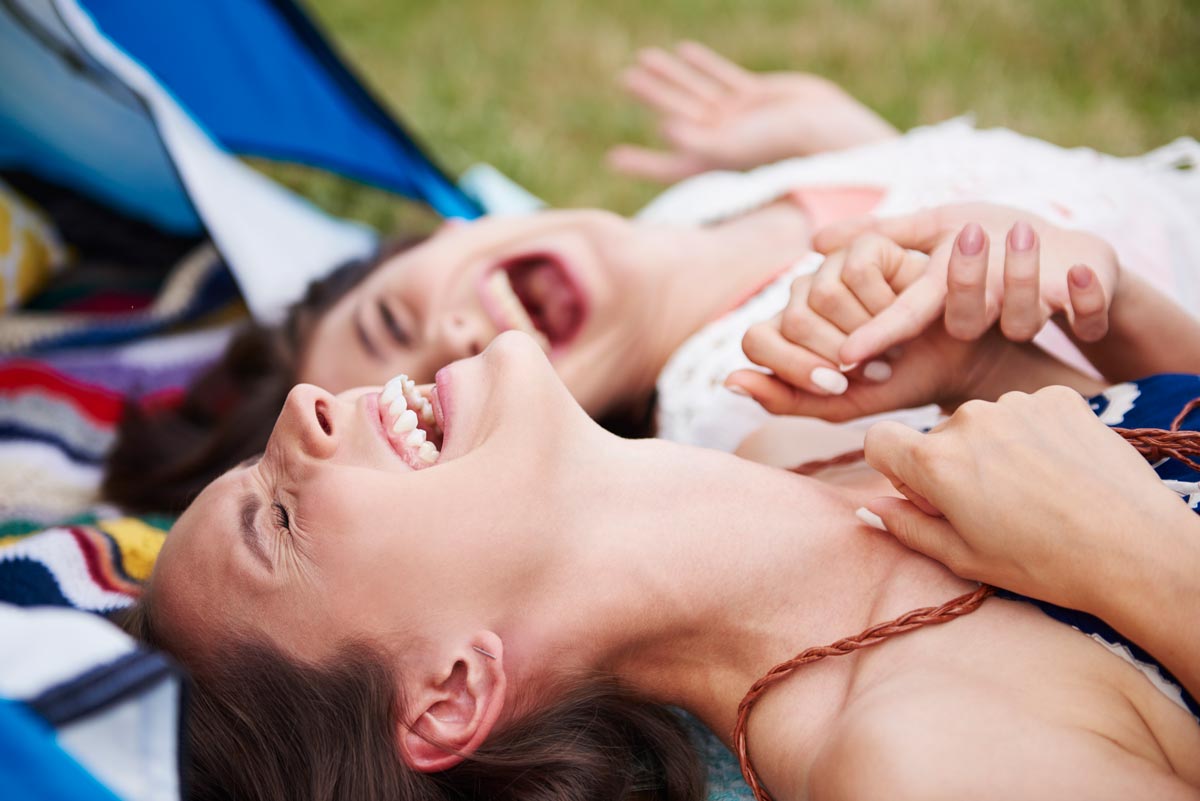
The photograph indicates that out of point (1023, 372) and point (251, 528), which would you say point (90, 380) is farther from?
point (1023, 372)

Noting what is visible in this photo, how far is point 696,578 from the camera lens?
1.42 meters

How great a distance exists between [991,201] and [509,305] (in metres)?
1.01

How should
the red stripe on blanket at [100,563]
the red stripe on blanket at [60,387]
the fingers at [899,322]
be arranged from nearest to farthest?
the fingers at [899,322] → the red stripe on blanket at [100,563] → the red stripe on blanket at [60,387]

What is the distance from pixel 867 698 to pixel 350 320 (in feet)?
4.82

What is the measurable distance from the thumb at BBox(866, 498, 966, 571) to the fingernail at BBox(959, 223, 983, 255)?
0.38m

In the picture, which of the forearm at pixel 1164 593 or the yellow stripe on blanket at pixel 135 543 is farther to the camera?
the yellow stripe on blanket at pixel 135 543

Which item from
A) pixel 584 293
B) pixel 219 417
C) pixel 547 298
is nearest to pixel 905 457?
pixel 584 293

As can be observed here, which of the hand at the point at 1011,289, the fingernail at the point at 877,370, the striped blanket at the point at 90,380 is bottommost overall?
the striped blanket at the point at 90,380

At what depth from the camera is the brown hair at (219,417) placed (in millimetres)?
2389

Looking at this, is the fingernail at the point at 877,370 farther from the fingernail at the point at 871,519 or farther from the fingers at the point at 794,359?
the fingernail at the point at 871,519

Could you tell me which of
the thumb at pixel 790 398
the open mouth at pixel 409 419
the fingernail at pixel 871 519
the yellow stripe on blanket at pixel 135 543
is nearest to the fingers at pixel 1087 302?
the thumb at pixel 790 398

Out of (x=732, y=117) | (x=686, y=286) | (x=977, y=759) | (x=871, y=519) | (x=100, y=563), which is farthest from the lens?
(x=732, y=117)

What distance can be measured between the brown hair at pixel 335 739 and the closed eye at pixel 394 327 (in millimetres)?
915

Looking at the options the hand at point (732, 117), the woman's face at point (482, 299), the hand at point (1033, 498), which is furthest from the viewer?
the hand at point (732, 117)
